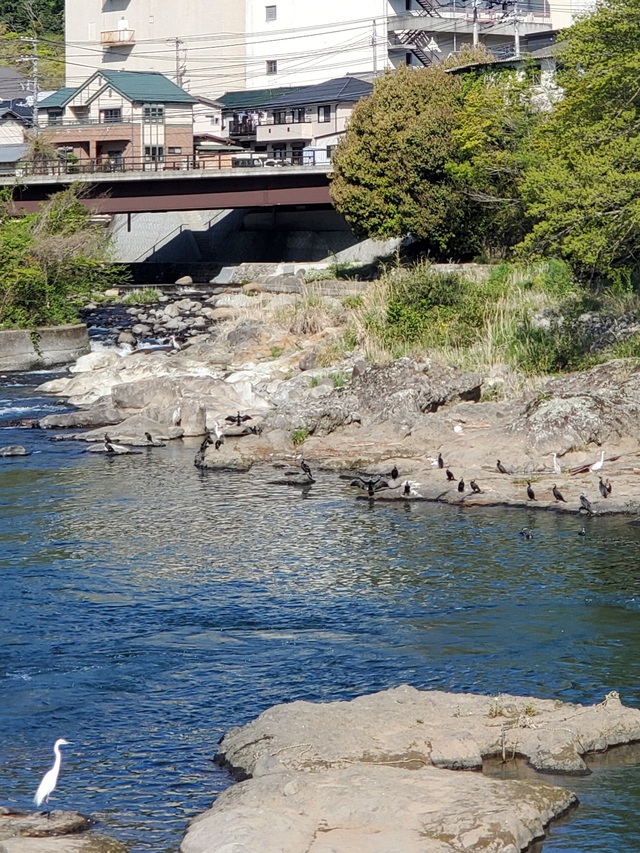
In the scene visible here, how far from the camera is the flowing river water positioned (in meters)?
14.1

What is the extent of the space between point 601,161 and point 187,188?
3972 centimetres

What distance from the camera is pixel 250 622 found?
63.2 feet

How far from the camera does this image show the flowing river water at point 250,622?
1412 cm

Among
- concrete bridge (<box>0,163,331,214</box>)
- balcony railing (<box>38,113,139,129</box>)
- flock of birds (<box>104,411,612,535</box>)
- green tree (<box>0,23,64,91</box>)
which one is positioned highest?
green tree (<box>0,23,64,91</box>)

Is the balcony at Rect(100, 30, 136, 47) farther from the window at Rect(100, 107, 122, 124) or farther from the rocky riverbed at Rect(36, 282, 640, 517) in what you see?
the rocky riverbed at Rect(36, 282, 640, 517)

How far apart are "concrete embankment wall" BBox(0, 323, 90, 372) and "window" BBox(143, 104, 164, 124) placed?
1714 inches

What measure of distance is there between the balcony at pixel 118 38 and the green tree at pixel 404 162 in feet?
180

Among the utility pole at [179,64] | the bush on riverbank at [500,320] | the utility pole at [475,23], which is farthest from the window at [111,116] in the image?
the bush on riverbank at [500,320]

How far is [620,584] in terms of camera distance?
67.8ft

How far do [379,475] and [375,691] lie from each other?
40.7 feet

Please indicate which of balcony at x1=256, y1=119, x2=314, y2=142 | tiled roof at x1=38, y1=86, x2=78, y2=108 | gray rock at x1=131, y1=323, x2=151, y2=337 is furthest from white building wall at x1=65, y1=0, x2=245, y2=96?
gray rock at x1=131, y1=323, x2=151, y2=337

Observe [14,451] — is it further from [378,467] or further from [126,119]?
[126,119]

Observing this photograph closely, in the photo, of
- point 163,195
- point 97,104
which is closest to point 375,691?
point 163,195

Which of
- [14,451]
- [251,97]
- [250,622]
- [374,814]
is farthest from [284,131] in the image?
[374,814]
